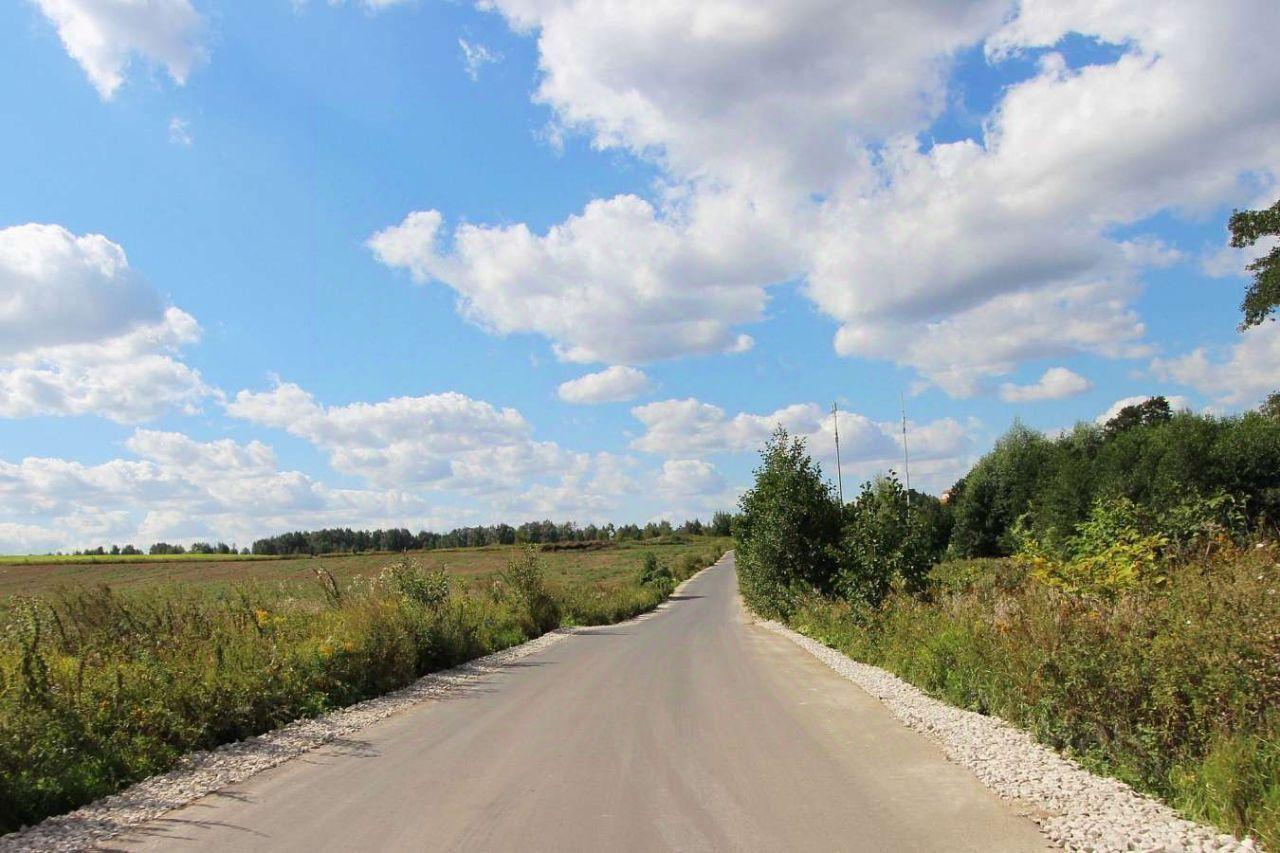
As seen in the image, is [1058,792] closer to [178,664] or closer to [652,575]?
[178,664]

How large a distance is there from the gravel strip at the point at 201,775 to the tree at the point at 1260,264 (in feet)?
101

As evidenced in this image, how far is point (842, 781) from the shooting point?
693 cm

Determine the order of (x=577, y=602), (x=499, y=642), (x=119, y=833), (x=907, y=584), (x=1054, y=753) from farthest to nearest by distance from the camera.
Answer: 1. (x=577, y=602)
2. (x=499, y=642)
3. (x=907, y=584)
4. (x=1054, y=753)
5. (x=119, y=833)

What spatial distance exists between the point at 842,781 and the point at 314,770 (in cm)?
502

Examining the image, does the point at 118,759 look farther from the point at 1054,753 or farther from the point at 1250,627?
the point at 1250,627

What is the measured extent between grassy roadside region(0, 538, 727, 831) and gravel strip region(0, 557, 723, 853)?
0.82 feet

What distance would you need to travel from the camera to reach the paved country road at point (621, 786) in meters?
5.73

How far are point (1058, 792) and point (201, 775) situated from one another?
25.2 feet

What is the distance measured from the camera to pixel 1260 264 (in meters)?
30.0

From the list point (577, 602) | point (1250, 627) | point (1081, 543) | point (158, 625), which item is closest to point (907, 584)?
point (1081, 543)

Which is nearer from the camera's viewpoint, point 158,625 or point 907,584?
point 158,625

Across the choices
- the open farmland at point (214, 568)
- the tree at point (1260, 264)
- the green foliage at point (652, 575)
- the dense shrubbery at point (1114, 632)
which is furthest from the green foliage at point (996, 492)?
the dense shrubbery at point (1114, 632)

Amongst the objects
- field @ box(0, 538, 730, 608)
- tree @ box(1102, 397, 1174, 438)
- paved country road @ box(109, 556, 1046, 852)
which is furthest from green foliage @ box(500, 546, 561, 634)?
tree @ box(1102, 397, 1174, 438)

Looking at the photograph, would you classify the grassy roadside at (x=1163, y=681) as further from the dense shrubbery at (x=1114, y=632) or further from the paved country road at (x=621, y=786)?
the paved country road at (x=621, y=786)
